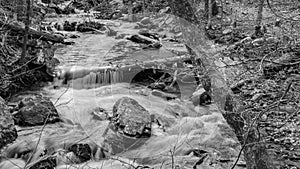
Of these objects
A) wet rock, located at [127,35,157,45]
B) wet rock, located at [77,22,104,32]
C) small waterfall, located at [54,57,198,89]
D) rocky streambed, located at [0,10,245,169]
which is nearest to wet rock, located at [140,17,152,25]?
wet rock, located at [77,22,104,32]

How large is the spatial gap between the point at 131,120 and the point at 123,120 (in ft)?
0.55

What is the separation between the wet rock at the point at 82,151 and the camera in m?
5.32

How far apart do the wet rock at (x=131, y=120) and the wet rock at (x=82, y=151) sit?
0.73 metres

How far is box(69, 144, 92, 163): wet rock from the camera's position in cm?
532

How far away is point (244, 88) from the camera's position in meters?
7.41

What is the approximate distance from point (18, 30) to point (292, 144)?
6600 millimetres

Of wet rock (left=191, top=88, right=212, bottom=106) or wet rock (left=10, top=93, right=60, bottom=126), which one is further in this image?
wet rock (left=191, top=88, right=212, bottom=106)

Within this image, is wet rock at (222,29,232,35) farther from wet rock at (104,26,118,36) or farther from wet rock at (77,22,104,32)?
wet rock at (77,22,104,32)

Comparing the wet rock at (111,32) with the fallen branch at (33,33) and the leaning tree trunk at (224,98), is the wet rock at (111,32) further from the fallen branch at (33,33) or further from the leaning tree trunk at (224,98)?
the leaning tree trunk at (224,98)

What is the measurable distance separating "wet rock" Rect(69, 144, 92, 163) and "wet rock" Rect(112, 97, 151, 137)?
2.40 feet

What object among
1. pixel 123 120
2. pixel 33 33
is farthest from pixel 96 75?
pixel 123 120

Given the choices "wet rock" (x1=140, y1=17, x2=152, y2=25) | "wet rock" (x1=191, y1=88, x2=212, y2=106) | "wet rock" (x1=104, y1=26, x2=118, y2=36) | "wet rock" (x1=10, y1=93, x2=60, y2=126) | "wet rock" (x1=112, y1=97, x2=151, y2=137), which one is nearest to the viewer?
"wet rock" (x1=112, y1=97, x2=151, y2=137)

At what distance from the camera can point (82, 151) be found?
543 cm

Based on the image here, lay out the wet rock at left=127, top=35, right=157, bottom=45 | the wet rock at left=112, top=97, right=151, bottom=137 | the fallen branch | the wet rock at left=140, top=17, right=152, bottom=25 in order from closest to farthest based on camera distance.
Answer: the wet rock at left=112, top=97, right=151, bottom=137
the fallen branch
the wet rock at left=127, top=35, right=157, bottom=45
the wet rock at left=140, top=17, right=152, bottom=25
